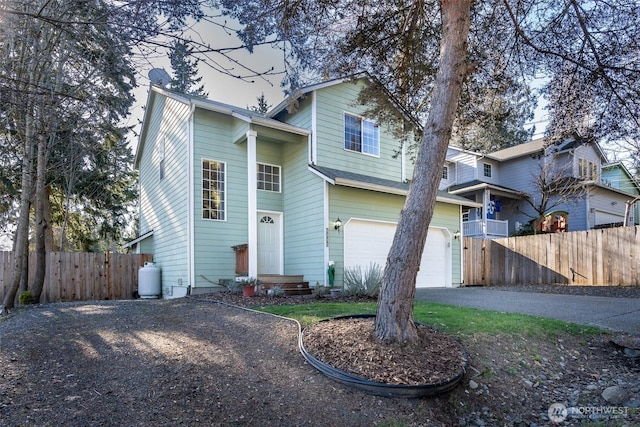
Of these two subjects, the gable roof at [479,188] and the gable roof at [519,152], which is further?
the gable roof at [519,152]

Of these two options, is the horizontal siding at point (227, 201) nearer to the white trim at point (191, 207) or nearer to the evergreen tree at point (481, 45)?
the white trim at point (191, 207)

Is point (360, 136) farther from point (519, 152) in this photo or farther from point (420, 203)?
point (519, 152)

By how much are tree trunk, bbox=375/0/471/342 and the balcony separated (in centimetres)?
1407

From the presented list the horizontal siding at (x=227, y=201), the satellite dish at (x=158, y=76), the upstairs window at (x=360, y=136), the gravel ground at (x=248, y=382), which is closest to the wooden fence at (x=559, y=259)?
the upstairs window at (x=360, y=136)

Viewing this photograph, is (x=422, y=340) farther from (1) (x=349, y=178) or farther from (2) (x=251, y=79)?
(1) (x=349, y=178)

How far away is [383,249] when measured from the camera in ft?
35.9

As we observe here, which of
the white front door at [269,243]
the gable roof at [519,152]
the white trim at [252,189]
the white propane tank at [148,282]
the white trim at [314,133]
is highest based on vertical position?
the gable roof at [519,152]

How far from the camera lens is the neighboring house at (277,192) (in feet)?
31.7

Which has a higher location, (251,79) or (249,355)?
(251,79)

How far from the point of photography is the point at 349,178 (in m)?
9.74

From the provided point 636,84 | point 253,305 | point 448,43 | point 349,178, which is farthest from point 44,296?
point 636,84

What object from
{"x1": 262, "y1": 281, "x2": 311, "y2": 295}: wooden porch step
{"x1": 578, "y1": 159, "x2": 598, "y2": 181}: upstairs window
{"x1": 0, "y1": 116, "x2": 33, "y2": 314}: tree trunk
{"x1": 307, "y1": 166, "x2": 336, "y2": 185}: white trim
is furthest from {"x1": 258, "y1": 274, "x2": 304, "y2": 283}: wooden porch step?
{"x1": 578, "y1": 159, "x2": 598, "y2": 181}: upstairs window

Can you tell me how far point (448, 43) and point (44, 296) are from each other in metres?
11.5

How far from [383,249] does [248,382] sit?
8.12 meters
